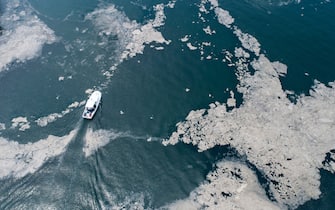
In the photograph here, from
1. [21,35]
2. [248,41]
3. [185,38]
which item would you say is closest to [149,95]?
[185,38]

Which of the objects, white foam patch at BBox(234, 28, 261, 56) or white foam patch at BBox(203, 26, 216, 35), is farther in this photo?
white foam patch at BBox(203, 26, 216, 35)

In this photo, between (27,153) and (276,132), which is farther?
(276,132)

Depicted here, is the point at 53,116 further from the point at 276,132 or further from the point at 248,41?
the point at 248,41

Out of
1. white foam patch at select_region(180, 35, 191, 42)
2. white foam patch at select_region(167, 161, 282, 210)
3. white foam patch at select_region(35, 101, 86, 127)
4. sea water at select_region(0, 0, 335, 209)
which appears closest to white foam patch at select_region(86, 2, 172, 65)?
sea water at select_region(0, 0, 335, 209)

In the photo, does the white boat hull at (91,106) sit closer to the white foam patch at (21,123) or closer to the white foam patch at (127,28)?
the white foam patch at (21,123)

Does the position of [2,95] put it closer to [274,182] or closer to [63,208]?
[63,208]

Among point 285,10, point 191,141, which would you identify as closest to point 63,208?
point 191,141

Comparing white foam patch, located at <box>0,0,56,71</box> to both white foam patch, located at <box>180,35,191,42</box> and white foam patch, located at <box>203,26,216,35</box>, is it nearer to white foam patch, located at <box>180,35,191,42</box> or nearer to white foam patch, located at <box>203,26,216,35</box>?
white foam patch, located at <box>180,35,191,42</box>
